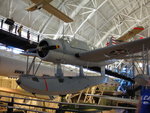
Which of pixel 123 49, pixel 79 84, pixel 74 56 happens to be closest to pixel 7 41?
pixel 74 56

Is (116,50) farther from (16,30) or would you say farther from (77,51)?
(16,30)

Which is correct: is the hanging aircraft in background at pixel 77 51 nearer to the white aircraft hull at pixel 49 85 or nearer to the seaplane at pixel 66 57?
the seaplane at pixel 66 57

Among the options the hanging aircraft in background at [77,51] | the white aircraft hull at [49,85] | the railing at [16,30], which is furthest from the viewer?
the railing at [16,30]

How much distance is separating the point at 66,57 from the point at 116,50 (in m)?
1.54

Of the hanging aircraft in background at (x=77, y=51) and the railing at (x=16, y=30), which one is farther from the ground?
the railing at (x=16, y=30)

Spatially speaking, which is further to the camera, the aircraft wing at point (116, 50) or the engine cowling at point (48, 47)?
the engine cowling at point (48, 47)

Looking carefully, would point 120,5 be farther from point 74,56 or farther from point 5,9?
point 74,56

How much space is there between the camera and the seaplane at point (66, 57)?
443 centimetres

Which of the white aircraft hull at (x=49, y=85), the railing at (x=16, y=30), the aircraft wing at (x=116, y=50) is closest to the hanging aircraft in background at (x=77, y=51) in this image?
the aircraft wing at (x=116, y=50)

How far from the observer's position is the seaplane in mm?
4434

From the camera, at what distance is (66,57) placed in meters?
5.02

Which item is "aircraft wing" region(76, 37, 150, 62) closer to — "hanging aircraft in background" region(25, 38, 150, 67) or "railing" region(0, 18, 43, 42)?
"hanging aircraft in background" region(25, 38, 150, 67)

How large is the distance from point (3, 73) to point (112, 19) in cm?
1521

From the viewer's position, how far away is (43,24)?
14500mm
